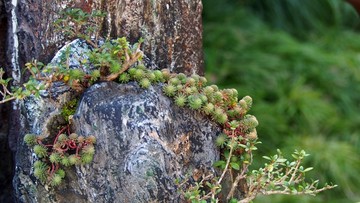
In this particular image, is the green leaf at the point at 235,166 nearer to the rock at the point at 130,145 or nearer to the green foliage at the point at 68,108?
the rock at the point at 130,145

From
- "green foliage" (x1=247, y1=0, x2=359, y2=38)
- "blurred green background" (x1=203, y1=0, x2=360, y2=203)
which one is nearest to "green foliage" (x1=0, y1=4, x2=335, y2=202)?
"blurred green background" (x1=203, y1=0, x2=360, y2=203)

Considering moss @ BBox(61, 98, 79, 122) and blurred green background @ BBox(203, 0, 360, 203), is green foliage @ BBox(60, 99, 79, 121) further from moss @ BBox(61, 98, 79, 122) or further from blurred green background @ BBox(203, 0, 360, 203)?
blurred green background @ BBox(203, 0, 360, 203)

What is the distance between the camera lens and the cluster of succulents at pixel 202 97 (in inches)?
69.4

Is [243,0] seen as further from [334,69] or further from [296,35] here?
[334,69]

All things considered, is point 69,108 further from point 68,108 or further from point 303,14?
point 303,14

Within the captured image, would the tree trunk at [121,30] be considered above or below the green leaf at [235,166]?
above

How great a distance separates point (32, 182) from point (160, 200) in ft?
1.07

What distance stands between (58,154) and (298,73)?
2.64 m

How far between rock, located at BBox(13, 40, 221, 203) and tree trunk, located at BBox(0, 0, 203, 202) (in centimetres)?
19

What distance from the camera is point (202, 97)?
1.77 meters

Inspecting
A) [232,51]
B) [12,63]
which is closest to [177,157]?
[12,63]

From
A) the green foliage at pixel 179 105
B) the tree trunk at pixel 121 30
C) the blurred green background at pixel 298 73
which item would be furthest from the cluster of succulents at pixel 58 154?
the blurred green background at pixel 298 73

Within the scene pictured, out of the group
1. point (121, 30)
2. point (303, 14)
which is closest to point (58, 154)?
point (121, 30)

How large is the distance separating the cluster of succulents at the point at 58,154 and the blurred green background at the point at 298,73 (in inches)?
71.6
